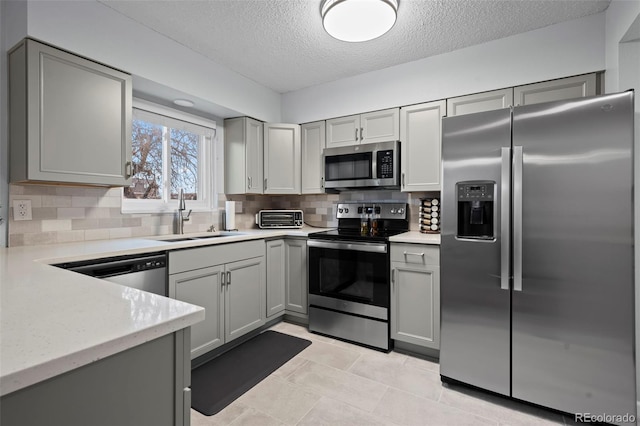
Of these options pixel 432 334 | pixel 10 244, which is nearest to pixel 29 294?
pixel 10 244

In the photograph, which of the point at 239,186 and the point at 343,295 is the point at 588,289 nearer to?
the point at 343,295

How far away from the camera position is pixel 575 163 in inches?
65.4

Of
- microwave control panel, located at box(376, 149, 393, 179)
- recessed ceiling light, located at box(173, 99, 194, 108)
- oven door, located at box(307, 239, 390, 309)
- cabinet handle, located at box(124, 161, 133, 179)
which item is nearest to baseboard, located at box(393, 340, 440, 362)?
oven door, located at box(307, 239, 390, 309)

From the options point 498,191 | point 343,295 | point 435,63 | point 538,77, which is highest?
point 435,63

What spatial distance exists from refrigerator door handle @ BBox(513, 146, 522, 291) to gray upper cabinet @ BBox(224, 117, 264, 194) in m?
2.28

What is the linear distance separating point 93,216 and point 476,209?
2.58 meters

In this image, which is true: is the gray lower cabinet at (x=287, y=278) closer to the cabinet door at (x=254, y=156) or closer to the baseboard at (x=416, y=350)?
the cabinet door at (x=254, y=156)

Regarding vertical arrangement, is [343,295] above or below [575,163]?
below

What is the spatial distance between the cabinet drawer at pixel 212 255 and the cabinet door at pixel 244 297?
0.06 m

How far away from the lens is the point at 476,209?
1.94 meters

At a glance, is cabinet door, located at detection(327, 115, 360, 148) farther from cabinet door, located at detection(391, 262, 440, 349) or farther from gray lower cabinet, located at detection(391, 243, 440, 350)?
cabinet door, located at detection(391, 262, 440, 349)

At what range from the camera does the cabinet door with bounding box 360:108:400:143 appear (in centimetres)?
285

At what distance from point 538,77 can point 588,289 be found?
1.56 meters

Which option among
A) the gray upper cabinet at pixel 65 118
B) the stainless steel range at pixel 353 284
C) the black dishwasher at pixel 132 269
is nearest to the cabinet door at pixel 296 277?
the stainless steel range at pixel 353 284
